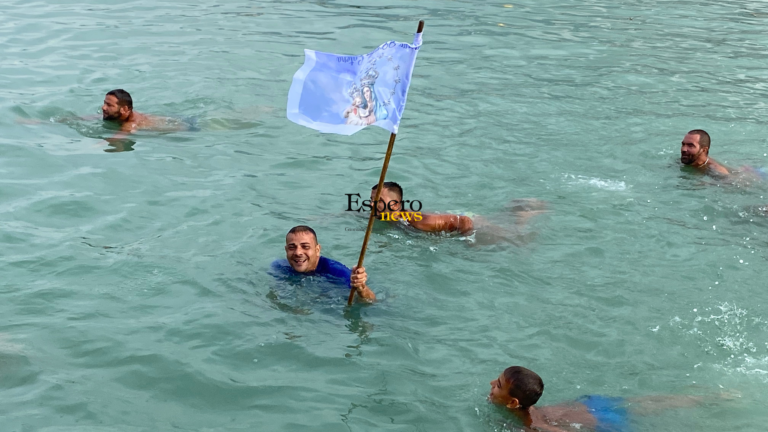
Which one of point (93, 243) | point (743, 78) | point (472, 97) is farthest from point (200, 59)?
point (743, 78)

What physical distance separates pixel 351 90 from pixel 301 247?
5.45 ft

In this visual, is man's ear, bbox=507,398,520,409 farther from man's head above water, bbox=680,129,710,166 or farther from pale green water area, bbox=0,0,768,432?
man's head above water, bbox=680,129,710,166

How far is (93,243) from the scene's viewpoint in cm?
897

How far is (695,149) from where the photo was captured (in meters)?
11.7

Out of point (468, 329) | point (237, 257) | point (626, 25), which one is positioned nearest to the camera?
point (468, 329)

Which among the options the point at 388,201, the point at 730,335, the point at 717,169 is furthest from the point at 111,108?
the point at 730,335

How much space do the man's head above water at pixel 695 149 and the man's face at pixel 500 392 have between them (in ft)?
21.7

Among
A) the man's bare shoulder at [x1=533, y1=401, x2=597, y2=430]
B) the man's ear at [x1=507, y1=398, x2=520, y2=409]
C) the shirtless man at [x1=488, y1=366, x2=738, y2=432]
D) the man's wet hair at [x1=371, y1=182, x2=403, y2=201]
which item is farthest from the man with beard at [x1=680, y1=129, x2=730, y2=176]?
the man's ear at [x1=507, y1=398, x2=520, y2=409]

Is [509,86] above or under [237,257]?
above

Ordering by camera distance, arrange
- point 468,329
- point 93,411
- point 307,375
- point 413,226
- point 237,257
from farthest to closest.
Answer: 1. point 413,226
2. point 237,257
3. point 468,329
4. point 307,375
5. point 93,411

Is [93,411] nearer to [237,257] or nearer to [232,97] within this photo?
[237,257]

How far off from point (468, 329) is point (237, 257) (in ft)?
8.66

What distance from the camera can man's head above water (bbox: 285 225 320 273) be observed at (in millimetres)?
7879

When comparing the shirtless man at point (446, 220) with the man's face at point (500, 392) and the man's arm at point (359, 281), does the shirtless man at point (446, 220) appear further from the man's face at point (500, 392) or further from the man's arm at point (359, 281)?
the man's face at point (500, 392)
